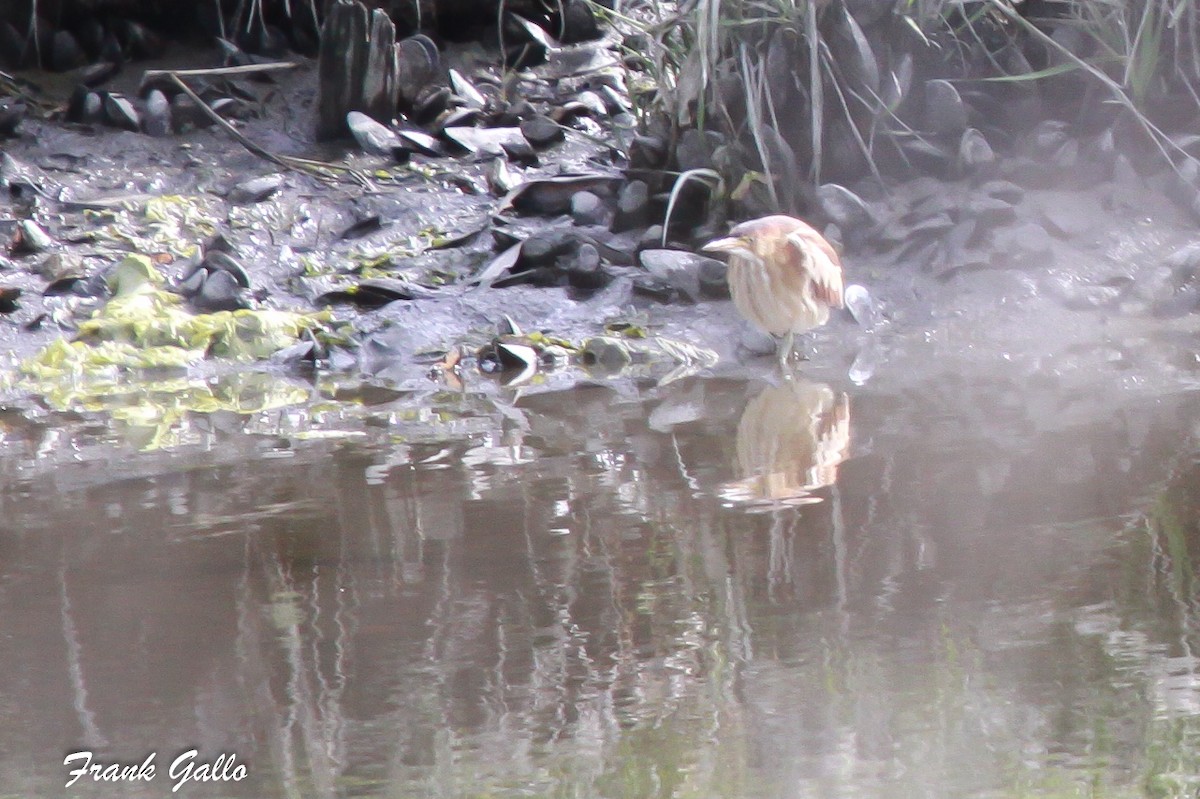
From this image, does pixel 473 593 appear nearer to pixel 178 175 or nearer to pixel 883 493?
pixel 883 493

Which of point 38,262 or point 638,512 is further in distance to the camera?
point 38,262

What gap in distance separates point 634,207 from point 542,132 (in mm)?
1142

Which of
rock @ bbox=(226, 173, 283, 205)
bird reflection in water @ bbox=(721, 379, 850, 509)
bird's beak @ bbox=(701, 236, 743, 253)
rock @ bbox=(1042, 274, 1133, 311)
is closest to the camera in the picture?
bird reflection in water @ bbox=(721, 379, 850, 509)

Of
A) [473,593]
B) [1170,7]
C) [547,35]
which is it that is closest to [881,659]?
[473,593]

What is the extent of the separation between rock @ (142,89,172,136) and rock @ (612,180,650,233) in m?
2.39

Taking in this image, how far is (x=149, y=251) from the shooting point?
591 cm

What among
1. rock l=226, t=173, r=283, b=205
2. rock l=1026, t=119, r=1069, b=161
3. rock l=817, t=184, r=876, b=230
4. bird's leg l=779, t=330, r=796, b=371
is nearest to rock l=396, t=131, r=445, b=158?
rock l=226, t=173, r=283, b=205

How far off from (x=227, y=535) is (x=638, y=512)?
84cm

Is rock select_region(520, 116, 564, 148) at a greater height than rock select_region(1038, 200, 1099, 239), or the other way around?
rock select_region(520, 116, 564, 148)

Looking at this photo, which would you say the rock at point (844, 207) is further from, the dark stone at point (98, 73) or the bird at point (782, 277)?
the dark stone at point (98, 73)

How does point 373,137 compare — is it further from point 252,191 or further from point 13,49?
point 13,49

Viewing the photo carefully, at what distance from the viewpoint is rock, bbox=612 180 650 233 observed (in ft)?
18.6

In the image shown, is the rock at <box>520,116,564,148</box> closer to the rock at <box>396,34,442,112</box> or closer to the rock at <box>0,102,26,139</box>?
the rock at <box>396,34,442,112</box>

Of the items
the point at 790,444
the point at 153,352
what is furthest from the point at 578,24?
the point at 790,444
